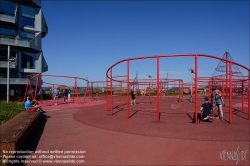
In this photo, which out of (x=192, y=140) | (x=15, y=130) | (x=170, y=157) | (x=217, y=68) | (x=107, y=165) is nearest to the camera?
(x=107, y=165)

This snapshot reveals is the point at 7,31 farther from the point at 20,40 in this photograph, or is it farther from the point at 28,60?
the point at 28,60

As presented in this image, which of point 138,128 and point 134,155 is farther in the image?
point 138,128

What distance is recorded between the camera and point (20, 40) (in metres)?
32.0

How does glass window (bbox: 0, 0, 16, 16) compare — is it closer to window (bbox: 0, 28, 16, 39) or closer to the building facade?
the building facade

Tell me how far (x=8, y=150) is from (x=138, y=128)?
4.60 metres

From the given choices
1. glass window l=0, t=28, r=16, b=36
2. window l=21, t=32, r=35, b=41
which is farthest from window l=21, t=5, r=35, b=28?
glass window l=0, t=28, r=16, b=36

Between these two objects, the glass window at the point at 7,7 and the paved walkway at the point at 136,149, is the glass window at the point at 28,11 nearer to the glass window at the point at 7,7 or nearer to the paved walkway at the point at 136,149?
the glass window at the point at 7,7

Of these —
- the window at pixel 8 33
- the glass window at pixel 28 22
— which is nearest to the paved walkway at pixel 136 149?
the window at pixel 8 33

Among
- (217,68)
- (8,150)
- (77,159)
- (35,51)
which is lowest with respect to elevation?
(77,159)

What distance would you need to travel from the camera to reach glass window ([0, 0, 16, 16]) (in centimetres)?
3072

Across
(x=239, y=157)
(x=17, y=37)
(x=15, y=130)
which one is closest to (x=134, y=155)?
(x=239, y=157)

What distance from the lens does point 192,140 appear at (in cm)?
611

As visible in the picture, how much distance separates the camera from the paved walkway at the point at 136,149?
4574 millimetres

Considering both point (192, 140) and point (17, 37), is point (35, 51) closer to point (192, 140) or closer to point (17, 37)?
point (17, 37)
